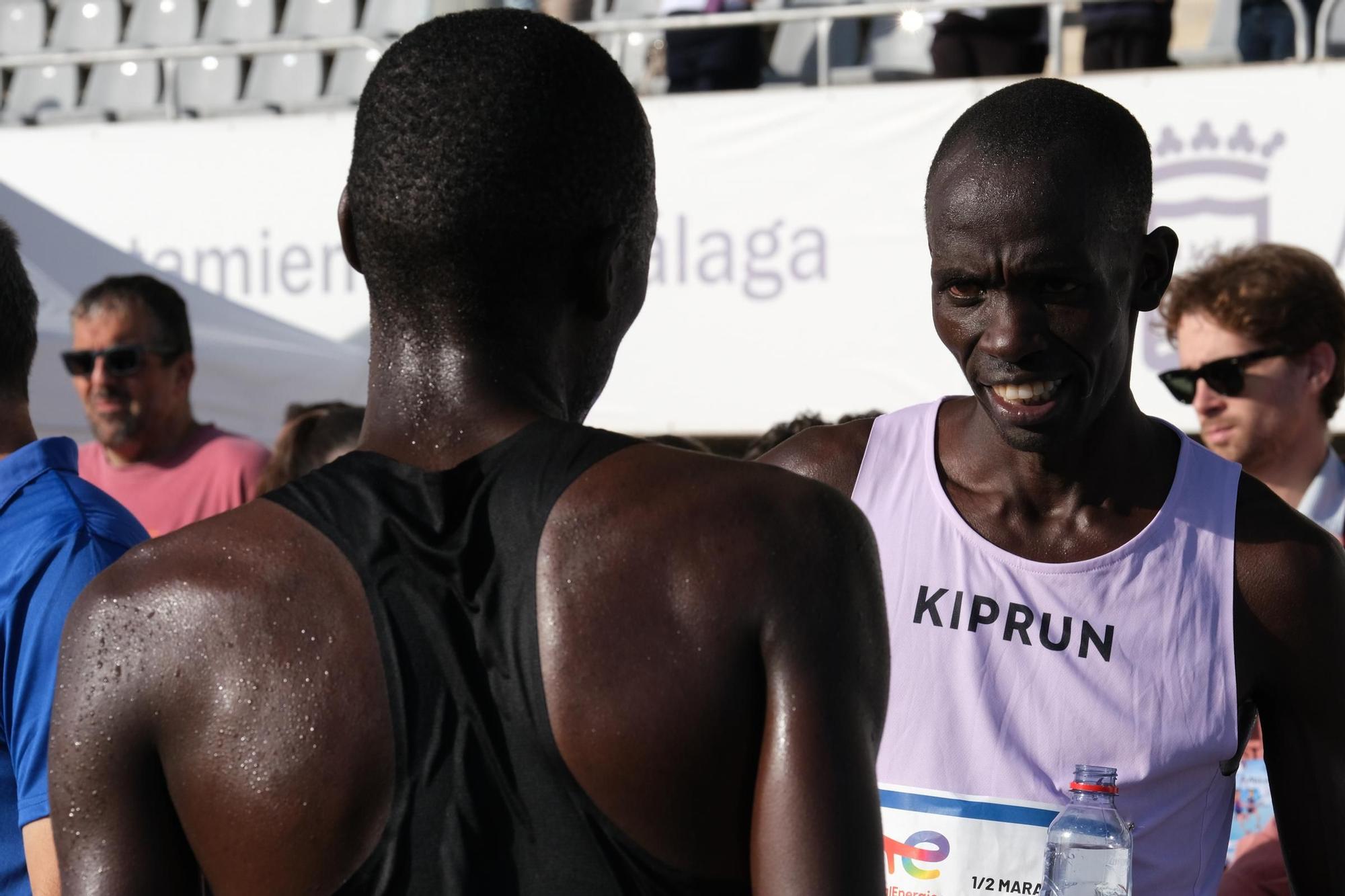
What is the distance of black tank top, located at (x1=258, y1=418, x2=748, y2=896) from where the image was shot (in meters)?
1.15

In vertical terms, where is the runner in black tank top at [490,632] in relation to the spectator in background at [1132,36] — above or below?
below

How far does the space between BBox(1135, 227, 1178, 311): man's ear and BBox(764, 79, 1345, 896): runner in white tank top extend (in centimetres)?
2

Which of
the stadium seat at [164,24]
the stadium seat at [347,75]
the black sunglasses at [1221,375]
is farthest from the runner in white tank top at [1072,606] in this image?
the stadium seat at [164,24]

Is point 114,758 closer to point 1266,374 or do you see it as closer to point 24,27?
point 1266,374

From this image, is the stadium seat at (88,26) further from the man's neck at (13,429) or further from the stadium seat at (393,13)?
the man's neck at (13,429)

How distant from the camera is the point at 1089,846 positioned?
69.6 inches

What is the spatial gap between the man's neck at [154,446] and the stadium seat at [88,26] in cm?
600

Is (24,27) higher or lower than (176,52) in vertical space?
higher

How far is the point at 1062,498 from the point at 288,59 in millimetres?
8494

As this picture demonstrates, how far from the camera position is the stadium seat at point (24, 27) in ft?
34.9

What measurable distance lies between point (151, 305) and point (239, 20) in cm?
549

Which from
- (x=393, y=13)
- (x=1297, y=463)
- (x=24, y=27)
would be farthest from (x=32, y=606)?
(x=24, y=27)

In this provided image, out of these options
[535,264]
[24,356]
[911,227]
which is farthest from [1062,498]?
[911,227]

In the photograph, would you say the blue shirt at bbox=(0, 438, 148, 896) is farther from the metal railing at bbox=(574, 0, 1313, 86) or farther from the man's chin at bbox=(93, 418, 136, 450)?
the metal railing at bbox=(574, 0, 1313, 86)
